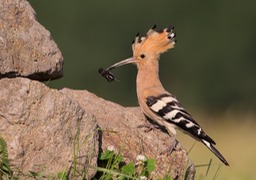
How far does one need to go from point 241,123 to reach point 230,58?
338cm

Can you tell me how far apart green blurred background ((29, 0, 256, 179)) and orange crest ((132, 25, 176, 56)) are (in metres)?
3.97

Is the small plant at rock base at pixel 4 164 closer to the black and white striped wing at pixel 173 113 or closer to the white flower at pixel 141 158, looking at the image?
the white flower at pixel 141 158

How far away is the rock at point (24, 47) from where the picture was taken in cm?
474

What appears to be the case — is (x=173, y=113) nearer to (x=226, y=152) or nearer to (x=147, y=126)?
(x=147, y=126)

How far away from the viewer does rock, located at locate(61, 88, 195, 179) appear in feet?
16.5

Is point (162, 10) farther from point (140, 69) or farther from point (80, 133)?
point (80, 133)

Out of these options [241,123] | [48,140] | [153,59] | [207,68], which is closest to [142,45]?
[153,59]

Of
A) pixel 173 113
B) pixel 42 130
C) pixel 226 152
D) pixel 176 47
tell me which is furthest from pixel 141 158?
pixel 176 47

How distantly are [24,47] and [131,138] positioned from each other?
814 mm

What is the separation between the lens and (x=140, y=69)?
6270 millimetres

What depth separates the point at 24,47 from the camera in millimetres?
4820

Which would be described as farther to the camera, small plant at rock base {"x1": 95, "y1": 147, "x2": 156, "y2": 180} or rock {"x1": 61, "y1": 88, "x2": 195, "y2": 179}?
rock {"x1": 61, "y1": 88, "x2": 195, "y2": 179}

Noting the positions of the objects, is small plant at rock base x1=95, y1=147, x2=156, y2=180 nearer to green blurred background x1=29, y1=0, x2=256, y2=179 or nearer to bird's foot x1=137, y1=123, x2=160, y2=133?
bird's foot x1=137, y1=123, x2=160, y2=133

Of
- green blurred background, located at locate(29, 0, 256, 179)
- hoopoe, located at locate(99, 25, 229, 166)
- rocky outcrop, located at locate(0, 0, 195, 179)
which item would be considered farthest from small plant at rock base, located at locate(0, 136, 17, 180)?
green blurred background, located at locate(29, 0, 256, 179)
